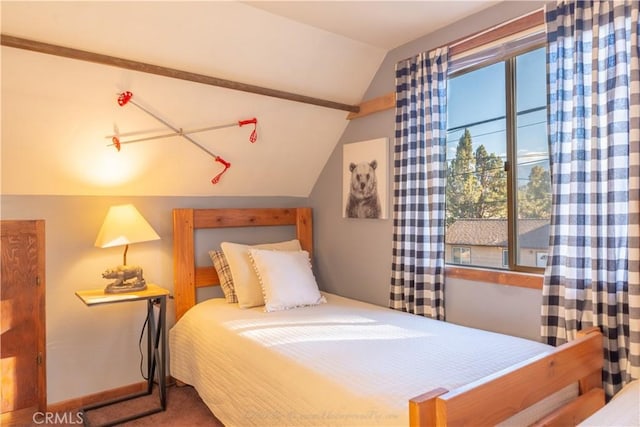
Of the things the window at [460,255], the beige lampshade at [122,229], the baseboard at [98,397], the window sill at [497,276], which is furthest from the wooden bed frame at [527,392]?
the baseboard at [98,397]

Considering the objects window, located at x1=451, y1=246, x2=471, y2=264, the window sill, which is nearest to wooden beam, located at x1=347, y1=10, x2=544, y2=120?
window, located at x1=451, y1=246, x2=471, y2=264

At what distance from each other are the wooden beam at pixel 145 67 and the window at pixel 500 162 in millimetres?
979

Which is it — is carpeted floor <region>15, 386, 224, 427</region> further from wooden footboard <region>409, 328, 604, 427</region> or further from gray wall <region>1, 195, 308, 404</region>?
wooden footboard <region>409, 328, 604, 427</region>

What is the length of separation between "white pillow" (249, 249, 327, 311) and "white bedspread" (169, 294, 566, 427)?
96mm

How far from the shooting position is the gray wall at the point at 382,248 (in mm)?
2230

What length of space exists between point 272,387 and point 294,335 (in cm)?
37

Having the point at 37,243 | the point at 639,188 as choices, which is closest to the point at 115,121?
the point at 37,243

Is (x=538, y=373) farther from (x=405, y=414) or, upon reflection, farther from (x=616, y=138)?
(x=616, y=138)

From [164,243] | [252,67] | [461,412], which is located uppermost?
[252,67]

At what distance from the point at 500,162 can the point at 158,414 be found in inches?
98.8

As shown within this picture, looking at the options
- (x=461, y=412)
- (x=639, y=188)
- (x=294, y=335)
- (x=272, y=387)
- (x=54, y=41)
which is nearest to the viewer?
(x=461, y=412)

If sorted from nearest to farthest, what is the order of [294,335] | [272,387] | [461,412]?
[461,412] → [272,387] → [294,335]

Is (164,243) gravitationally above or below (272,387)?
above

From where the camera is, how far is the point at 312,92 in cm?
294
